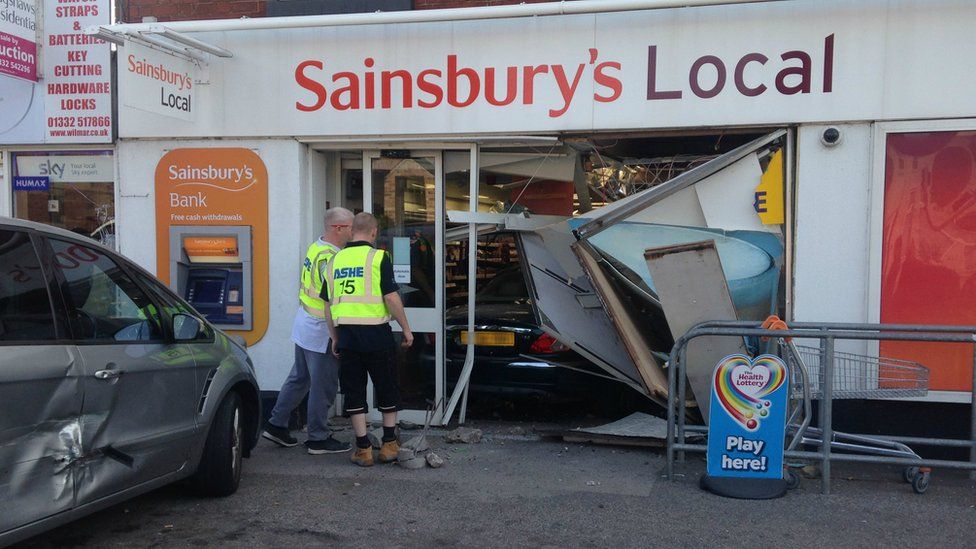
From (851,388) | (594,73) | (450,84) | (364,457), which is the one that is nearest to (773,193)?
(851,388)

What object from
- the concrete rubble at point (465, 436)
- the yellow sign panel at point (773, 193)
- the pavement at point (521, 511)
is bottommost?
the pavement at point (521, 511)

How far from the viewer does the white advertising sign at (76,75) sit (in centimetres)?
713

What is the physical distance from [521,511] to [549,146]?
338 cm

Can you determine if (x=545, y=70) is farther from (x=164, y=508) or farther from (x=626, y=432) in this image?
(x=164, y=508)

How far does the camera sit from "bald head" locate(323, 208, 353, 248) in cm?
601

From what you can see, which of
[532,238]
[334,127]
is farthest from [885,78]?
[334,127]

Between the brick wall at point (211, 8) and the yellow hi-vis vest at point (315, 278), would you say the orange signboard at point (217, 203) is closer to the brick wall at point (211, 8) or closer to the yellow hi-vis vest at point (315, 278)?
the yellow hi-vis vest at point (315, 278)

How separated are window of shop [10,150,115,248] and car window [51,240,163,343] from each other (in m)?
3.40

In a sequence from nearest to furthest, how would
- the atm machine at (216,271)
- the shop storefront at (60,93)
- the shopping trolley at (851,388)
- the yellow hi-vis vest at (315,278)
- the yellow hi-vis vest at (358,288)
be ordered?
the shopping trolley at (851,388) < the yellow hi-vis vest at (358,288) < the yellow hi-vis vest at (315,278) < the atm machine at (216,271) < the shop storefront at (60,93)

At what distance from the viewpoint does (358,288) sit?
5.46 metres

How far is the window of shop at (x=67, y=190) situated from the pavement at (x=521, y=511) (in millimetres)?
3173

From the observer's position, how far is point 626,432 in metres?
6.36

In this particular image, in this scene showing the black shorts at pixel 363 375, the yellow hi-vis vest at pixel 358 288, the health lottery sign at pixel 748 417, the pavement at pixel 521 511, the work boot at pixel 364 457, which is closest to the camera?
the pavement at pixel 521 511

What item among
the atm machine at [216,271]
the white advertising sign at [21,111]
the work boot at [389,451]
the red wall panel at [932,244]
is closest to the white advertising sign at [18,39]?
the white advertising sign at [21,111]
